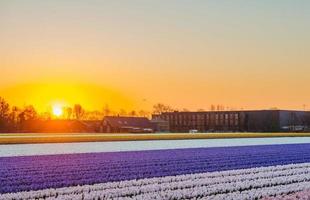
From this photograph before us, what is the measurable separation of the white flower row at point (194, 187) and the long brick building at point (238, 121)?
364ft

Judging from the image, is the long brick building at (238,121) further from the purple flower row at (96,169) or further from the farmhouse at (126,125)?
the purple flower row at (96,169)

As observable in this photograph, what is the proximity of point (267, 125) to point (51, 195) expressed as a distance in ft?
397

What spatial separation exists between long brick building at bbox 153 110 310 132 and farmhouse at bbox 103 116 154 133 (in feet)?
77.0

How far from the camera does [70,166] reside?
21.8m

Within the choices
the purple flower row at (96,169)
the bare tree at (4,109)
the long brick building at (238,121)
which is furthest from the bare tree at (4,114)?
the purple flower row at (96,169)

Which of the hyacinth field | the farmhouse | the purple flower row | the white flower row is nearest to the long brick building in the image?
the farmhouse

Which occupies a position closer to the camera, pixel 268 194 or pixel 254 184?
pixel 268 194

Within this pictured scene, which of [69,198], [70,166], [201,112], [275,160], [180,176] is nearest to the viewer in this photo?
[69,198]

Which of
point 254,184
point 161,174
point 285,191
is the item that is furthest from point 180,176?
point 285,191

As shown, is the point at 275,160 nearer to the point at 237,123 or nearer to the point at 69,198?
the point at 69,198

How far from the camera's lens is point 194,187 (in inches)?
606

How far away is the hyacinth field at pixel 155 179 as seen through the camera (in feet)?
45.7

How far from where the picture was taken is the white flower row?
13.6 m

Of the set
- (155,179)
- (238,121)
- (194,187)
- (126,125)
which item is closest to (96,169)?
(155,179)
